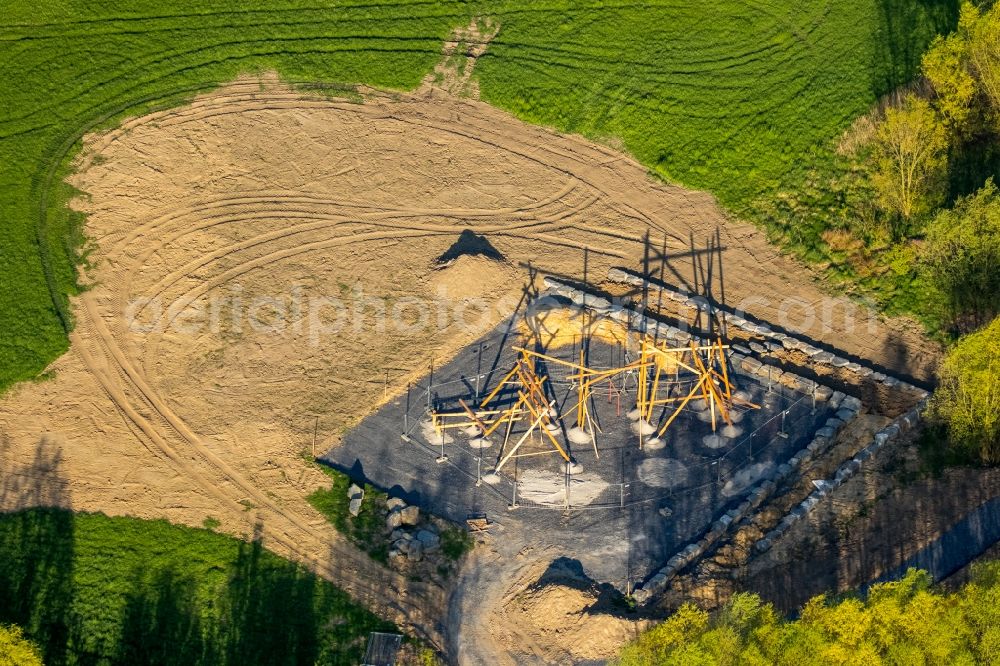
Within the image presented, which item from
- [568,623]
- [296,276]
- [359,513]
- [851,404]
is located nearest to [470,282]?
[296,276]

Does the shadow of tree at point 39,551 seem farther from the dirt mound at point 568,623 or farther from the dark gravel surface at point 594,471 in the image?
the dirt mound at point 568,623

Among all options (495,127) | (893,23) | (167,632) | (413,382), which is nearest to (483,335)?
(413,382)

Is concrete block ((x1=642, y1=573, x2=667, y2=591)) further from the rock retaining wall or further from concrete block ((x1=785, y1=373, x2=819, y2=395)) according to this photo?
the rock retaining wall

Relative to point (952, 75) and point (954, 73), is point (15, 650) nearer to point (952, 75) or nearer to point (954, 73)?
point (952, 75)

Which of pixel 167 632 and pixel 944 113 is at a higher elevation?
pixel 944 113

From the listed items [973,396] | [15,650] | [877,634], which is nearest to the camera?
[877,634]

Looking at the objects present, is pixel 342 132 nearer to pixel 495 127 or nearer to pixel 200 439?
pixel 495 127

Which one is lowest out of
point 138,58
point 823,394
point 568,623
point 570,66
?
point 568,623
